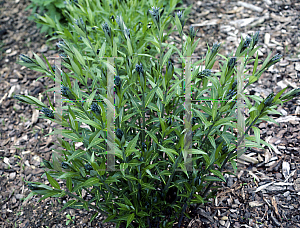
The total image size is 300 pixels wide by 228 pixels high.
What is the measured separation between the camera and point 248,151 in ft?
10.6

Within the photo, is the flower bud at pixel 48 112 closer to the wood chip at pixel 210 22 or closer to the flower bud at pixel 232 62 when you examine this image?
the flower bud at pixel 232 62

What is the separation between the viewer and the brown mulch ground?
2.77 m

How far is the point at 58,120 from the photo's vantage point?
1.84 m

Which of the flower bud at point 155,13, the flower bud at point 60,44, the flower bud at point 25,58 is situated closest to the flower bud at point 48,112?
the flower bud at point 25,58

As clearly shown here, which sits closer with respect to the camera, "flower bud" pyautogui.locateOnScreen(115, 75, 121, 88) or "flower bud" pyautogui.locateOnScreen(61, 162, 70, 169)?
"flower bud" pyautogui.locateOnScreen(115, 75, 121, 88)

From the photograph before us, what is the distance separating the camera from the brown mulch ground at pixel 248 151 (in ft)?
9.10

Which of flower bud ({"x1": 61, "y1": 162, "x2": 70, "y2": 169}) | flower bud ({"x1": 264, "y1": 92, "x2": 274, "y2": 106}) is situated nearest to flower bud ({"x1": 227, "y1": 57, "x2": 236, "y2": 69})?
flower bud ({"x1": 264, "y1": 92, "x2": 274, "y2": 106})

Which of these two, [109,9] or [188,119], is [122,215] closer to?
[188,119]

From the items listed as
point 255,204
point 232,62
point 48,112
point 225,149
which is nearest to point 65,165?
point 48,112

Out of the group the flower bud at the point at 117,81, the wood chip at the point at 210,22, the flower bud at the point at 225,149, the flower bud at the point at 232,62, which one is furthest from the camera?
the wood chip at the point at 210,22

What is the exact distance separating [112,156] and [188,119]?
595 mm

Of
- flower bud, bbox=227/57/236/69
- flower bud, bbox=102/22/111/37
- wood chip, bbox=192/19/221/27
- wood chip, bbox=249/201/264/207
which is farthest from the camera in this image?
wood chip, bbox=192/19/221/27

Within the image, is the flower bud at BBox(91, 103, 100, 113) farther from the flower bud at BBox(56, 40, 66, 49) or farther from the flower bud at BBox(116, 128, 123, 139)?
the flower bud at BBox(56, 40, 66, 49)

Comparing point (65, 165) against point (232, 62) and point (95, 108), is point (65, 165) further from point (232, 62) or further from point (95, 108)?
point (232, 62)
